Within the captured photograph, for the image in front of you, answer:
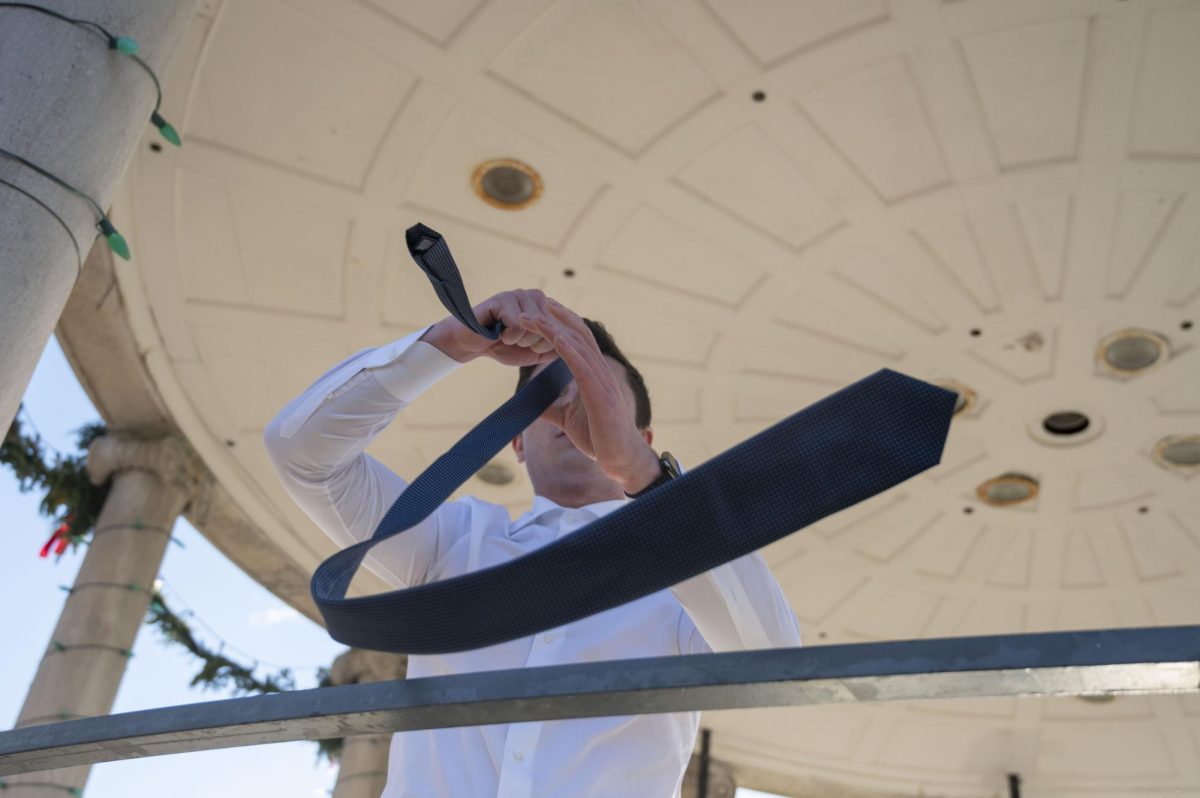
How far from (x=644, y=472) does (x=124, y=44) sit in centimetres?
280

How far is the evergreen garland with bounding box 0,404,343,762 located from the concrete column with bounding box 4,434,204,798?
0.17 metres

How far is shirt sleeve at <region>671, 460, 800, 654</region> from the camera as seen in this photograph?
6.48 ft

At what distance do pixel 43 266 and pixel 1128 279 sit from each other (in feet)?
23.2

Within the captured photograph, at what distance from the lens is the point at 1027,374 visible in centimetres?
883

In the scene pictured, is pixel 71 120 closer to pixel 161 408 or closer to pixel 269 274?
pixel 269 274

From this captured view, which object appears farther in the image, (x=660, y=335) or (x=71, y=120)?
(x=660, y=335)

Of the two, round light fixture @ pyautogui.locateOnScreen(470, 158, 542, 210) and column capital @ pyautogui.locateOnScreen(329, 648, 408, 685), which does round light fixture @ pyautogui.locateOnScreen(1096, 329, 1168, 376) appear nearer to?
round light fixture @ pyautogui.locateOnScreen(470, 158, 542, 210)

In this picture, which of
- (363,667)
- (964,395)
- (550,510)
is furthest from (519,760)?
(363,667)

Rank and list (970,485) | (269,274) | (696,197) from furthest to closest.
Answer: (970,485) → (269,274) → (696,197)

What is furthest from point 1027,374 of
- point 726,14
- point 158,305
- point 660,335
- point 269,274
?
point 158,305

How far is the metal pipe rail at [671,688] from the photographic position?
1.02m

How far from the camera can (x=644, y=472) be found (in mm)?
1821

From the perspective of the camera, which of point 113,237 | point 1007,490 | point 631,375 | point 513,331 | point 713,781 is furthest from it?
point 713,781

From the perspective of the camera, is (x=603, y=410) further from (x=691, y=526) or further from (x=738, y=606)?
(x=691, y=526)
